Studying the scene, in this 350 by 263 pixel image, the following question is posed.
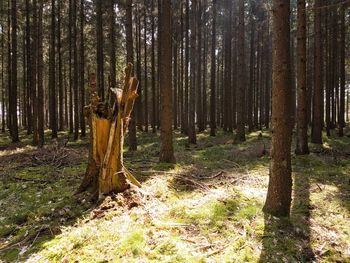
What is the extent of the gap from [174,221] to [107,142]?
2.31 m

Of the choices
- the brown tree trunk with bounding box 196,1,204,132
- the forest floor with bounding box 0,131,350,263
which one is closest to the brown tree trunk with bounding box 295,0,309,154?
the forest floor with bounding box 0,131,350,263

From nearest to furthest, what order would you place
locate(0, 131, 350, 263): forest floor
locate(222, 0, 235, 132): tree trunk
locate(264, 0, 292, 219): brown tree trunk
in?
locate(0, 131, 350, 263): forest floor → locate(264, 0, 292, 219): brown tree trunk → locate(222, 0, 235, 132): tree trunk

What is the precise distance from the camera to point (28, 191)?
7.42 metres

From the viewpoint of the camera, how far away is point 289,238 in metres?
5.03

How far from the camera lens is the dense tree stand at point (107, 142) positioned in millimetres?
6415

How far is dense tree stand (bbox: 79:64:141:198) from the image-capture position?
6.41 meters

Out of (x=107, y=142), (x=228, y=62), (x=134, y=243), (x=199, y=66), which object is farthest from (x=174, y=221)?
(x=228, y=62)

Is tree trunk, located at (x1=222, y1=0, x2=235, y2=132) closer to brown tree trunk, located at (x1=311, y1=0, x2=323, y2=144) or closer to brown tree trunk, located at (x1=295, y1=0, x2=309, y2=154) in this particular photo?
brown tree trunk, located at (x1=311, y1=0, x2=323, y2=144)

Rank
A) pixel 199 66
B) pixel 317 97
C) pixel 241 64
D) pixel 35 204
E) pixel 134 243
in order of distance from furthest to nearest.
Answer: pixel 199 66 < pixel 241 64 < pixel 317 97 < pixel 35 204 < pixel 134 243

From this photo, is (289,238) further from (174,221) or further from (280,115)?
(280,115)

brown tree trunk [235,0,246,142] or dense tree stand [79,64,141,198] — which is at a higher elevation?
brown tree trunk [235,0,246,142]

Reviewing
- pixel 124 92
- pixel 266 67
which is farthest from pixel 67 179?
pixel 266 67

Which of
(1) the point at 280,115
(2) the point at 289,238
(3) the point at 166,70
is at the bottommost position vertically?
(2) the point at 289,238

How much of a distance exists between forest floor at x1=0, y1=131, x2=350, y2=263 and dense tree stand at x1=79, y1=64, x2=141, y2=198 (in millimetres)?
396
